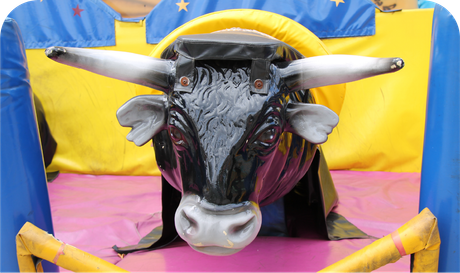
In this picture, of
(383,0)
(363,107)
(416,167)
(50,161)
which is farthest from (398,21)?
(50,161)

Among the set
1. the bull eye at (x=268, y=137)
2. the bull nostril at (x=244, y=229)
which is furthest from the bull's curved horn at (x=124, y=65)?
the bull nostril at (x=244, y=229)

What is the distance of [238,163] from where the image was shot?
1049 mm

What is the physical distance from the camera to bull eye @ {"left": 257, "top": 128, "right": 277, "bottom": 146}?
1.10 m

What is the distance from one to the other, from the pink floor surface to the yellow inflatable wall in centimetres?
15

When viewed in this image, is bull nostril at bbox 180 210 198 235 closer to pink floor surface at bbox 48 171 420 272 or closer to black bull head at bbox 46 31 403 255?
black bull head at bbox 46 31 403 255

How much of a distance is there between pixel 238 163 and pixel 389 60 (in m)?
0.54

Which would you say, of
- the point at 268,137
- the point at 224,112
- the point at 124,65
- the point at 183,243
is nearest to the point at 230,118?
the point at 224,112

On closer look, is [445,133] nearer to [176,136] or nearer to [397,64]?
[397,64]

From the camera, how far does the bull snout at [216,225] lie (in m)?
0.95

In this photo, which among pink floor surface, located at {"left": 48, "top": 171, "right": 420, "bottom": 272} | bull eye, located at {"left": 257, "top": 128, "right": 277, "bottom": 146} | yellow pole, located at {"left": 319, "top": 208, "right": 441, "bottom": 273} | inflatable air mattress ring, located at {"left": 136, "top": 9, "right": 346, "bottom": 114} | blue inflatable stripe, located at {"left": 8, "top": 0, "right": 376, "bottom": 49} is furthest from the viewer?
blue inflatable stripe, located at {"left": 8, "top": 0, "right": 376, "bottom": 49}

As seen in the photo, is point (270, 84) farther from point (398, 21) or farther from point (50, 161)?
point (50, 161)

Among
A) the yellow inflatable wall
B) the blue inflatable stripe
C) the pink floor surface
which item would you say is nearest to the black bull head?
the pink floor surface

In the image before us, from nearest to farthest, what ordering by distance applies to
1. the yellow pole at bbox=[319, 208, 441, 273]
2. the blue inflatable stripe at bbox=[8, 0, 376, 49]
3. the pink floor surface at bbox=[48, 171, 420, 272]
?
the yellow pole at bbox=[319, 208, 441, 273], the pink floor surface at bbox=[48, 171, 420, 272], the blue inflatable stripe at bbox=[8, 0, 376, 49]

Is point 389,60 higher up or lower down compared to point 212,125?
higher up
